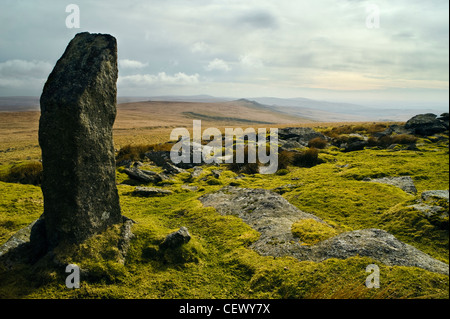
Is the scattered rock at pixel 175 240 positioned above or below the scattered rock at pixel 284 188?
below

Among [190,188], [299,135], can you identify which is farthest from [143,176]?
[299,135]

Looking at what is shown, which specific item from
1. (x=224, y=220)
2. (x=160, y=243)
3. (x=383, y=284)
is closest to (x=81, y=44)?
(x=160, y=243)

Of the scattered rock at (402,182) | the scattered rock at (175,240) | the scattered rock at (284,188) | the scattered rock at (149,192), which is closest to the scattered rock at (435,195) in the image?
the scattered rock at (402,182)

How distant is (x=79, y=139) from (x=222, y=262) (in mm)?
5390

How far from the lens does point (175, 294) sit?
22.3 ft

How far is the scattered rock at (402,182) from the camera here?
1299 centimetres

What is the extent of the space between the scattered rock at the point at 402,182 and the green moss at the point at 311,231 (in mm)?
6163

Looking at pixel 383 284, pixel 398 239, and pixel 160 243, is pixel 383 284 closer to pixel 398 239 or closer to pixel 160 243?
pixel 398 239

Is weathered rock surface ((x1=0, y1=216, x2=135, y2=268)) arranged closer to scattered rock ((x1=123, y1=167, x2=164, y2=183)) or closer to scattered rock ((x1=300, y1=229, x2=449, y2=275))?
scattered rock ((x1=300, y1=229, x2=449, y2=275))

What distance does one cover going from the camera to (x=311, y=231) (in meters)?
9.00

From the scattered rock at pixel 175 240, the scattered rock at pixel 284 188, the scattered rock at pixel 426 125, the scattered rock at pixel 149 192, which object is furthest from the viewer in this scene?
the scattered rock at pixel 426 125

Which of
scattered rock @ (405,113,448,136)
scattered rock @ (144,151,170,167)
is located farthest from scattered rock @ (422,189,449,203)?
scattered rock @ (405,113,448,136)

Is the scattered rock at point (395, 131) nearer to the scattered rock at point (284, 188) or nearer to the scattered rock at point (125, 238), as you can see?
the scattered rock at point (284, 188)

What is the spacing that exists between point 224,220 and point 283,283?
4487 mm
